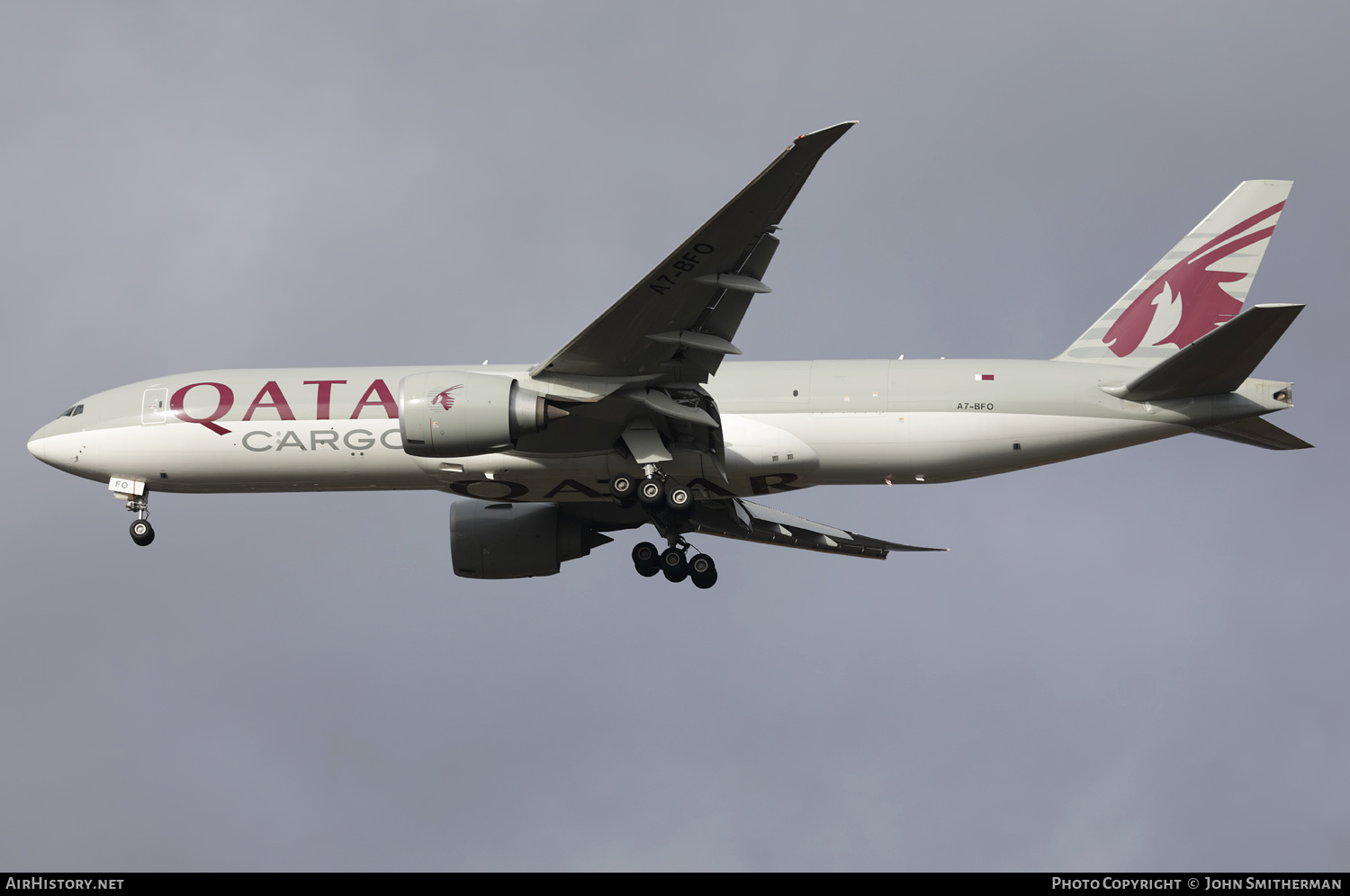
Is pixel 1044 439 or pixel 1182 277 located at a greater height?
pixel 1182 277

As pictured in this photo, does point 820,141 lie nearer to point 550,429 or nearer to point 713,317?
point 713,317

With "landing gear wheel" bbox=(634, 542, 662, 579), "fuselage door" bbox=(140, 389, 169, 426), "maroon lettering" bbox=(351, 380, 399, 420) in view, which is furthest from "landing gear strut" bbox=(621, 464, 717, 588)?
"fuselage door" bbox=(140, 389, 169, 426)

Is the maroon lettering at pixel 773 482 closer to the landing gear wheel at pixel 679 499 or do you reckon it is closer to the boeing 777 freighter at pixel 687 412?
the boeing 777 freighter at pixel 687 412

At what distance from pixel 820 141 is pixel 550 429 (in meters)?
8.68

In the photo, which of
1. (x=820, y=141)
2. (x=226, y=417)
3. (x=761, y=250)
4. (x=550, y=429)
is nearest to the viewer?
(x=820, y=141)

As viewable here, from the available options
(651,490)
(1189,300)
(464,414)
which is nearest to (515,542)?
(651,490)

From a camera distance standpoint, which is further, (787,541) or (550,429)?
(787,541)

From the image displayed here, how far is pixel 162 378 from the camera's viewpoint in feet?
107

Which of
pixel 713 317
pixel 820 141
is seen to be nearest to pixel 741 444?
pixel 713 317

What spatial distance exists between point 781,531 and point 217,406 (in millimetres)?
12657

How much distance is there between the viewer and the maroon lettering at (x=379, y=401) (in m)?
30.8

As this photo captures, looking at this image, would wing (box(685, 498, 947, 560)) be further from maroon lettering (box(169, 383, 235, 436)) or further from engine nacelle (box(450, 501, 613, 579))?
maroon lettering (box(169, 383, 235, 436))

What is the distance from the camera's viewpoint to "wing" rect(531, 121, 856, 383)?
2372 cm

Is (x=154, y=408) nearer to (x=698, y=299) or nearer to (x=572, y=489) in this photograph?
(x=572, y=489)
